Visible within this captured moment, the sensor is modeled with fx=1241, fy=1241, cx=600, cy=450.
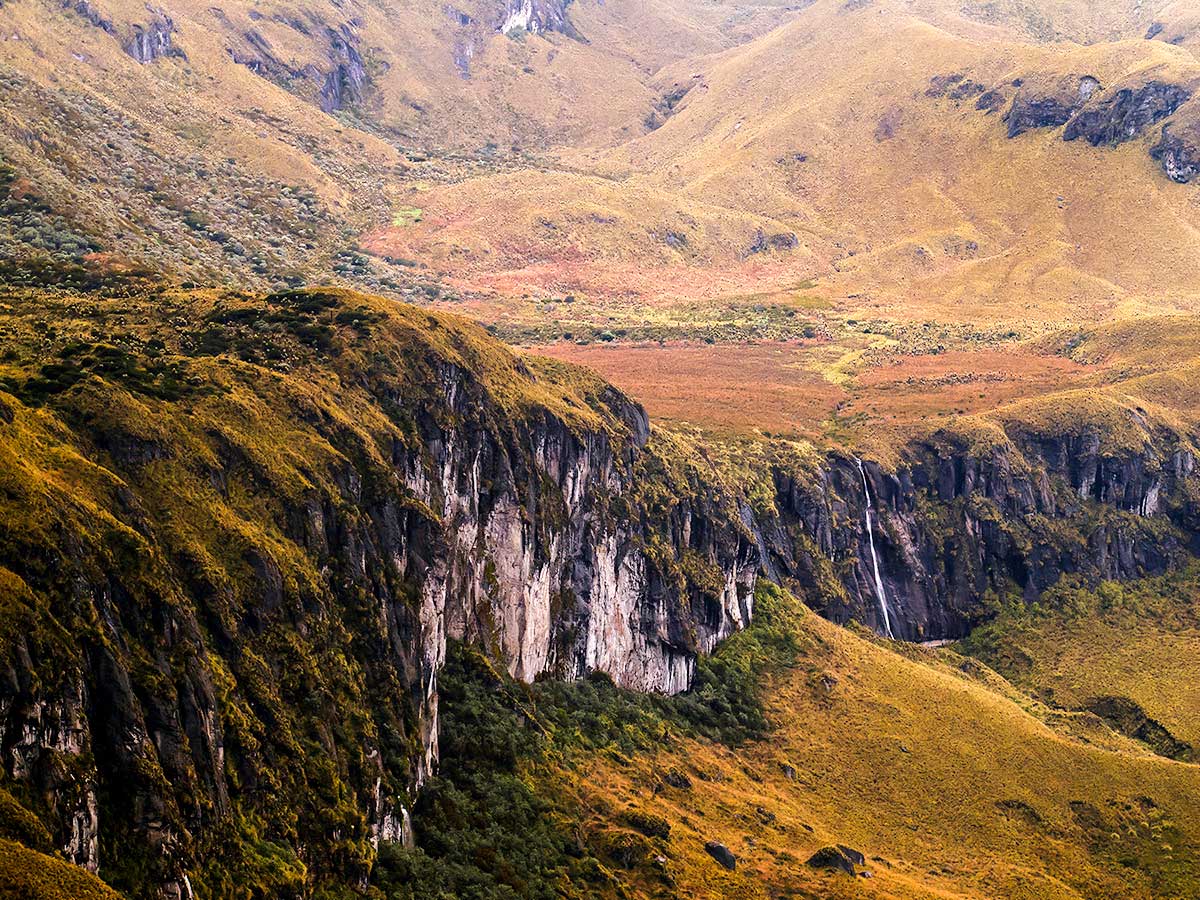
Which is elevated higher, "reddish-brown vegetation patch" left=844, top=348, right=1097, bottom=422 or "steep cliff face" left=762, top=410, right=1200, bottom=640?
"reddish-brown vegetation patch" left=844, top=348, right=1097, bottom=422

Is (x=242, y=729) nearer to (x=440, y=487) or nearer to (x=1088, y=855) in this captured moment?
(x=440, y=487)

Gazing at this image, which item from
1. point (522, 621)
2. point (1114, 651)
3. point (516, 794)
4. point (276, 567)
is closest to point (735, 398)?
point (1114, 651)

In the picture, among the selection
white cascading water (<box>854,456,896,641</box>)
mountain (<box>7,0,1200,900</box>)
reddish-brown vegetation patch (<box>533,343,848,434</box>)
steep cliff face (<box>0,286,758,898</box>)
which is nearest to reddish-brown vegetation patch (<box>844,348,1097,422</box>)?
reddish-brown vegetation patch (<box>533,343,848,434</box>)

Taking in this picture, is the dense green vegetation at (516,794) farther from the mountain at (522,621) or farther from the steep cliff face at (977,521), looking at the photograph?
the steep cliff face at (977,521)

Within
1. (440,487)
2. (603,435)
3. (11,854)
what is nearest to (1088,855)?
(603,435)

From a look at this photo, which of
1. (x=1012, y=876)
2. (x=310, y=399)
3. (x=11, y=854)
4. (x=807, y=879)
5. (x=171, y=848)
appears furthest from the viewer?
(x=1012, y=876)

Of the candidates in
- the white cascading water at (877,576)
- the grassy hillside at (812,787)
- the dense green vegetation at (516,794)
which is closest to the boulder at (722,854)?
the grassy hillside at (812,787)

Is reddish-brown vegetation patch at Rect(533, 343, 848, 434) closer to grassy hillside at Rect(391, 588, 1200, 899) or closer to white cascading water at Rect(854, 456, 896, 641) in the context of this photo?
white cascading water at Rect(854, 456, 896, 641)

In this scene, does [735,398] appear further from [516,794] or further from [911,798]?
[516,794]
